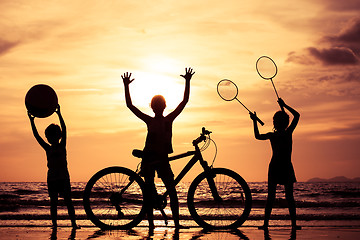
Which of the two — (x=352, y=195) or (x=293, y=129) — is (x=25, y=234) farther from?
(x=352, y=195)

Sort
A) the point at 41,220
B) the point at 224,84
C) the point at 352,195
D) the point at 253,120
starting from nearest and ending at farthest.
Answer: the point at 253,120 < the point at 224,84 < the point at 41,220 < the point at 352,195

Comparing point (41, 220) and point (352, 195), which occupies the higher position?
point (41, 220)

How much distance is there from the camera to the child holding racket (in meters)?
8.03

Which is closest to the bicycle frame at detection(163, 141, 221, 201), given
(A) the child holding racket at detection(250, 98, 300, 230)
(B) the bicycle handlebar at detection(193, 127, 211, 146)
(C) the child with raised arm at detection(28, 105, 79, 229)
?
(B) the bicycle handlebar at detection(193, 127, 211, 146)

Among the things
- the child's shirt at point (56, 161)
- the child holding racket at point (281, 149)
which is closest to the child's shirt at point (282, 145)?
the child holding racket at point (281, 149)

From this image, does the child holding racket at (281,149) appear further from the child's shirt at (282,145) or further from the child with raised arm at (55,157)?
the child with raised arm at (55,157)

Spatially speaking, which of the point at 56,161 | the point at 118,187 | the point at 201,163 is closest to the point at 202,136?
the point at 201,163

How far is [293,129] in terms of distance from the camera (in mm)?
8047

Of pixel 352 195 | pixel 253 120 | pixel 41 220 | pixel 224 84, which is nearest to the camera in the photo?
pixel 253 120

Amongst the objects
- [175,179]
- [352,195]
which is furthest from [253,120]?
[352,195]

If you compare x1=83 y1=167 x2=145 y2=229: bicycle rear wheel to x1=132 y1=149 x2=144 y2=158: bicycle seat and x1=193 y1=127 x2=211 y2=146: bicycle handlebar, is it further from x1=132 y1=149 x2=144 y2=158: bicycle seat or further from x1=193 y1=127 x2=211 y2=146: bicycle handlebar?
x1=193 y1=127 x2=211 y2=146: bicycle handlebar

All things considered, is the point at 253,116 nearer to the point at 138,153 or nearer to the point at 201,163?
the point at 201,163

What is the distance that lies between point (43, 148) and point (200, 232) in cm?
313

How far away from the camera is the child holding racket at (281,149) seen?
8.03 m
